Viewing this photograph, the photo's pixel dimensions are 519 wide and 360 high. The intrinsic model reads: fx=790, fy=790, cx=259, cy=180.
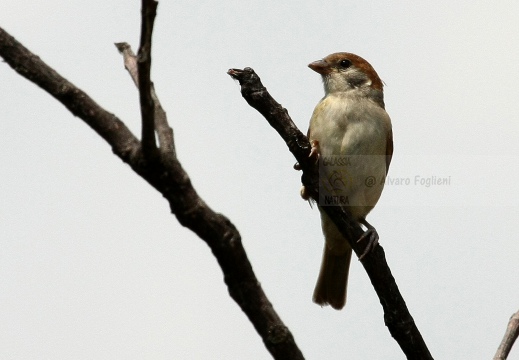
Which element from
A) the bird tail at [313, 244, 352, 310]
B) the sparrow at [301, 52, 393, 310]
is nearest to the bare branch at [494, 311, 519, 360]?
the sparrow at [301, 52, 393, 310]

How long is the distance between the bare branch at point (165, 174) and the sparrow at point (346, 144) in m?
2.58

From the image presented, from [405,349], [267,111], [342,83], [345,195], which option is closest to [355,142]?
[345,195]

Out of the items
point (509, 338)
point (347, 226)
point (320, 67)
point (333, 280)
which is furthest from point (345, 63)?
point (509, 338)

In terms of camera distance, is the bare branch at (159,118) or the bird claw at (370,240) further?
the bird claw at (370,240)

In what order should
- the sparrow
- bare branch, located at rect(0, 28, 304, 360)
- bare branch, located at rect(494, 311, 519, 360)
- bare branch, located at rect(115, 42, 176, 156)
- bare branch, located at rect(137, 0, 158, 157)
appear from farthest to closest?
the sparrow → bare branch, located at rect(494, 311, 519, 360) → bare branch, located at rect(115, 42, 176, 156) → bare branch, located at rect(0, 28, 304, 360) → bare branch, located at rect(137, 0, 158, 157)

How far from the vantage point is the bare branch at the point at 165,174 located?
2977mm

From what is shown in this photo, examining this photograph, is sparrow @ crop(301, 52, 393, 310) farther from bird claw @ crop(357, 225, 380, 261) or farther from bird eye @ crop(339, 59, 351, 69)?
bird claw @ crop(357, 225, 380, 261)

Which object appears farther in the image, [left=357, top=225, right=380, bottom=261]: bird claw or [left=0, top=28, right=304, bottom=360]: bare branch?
[left=357, top=225, right=380, bottom=261]: bird claw

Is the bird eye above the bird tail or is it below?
above

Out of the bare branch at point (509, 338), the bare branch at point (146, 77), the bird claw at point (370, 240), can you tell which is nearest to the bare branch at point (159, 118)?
the bare branch at point (146, 77)

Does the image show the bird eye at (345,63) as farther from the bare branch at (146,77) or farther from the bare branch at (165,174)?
the bare branch at (146,77)

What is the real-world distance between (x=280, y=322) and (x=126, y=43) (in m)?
1.58

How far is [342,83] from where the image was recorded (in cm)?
723

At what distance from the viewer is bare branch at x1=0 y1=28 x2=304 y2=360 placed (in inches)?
117
